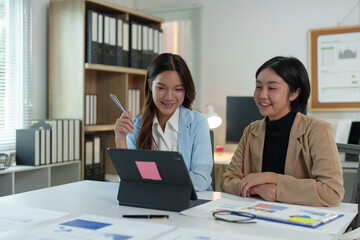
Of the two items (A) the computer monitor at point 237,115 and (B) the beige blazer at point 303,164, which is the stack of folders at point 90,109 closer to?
(A) the computer monitor at point 237,115

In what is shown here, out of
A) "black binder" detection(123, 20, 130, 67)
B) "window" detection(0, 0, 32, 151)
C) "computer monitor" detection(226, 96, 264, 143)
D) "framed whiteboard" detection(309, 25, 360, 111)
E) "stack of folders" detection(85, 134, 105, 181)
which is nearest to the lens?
"window" detection(0, 0, 32, 151)

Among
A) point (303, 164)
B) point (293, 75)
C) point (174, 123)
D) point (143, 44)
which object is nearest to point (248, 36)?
point (143, 44)

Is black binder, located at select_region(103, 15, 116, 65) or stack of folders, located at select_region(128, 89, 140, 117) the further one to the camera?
stack of folders, located at select_region(128, 89, 140, 117)

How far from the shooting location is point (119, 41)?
3.52 m

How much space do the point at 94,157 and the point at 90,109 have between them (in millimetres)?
382

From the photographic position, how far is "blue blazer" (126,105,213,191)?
5.75ft

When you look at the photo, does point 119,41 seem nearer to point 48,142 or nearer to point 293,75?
point 48,142

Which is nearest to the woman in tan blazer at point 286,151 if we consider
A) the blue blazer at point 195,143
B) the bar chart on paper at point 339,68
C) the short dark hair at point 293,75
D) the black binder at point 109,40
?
the short dark hair at point 293,75

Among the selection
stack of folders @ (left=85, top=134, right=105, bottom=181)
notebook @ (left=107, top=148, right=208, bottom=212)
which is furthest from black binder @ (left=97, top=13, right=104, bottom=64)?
notebook @ (left=107, top=148, right=208, bottom=212)

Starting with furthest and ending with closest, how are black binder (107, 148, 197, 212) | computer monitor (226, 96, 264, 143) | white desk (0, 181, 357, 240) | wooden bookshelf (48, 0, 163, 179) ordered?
1. computer monitor (226, 96, 264, 143)
2. wooden bookshelf (48, 0, 163, 179)
3. black binder (107, 148, 197, 212)
4. white desk (0, 181, 357, 240)

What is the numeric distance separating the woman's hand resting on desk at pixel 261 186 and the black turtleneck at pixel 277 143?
0.53 ft

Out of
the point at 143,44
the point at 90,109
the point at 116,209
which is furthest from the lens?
the point at 143,44

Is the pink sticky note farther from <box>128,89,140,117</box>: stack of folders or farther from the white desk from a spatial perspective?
<box>128,89,140,117</box>: stack of folders

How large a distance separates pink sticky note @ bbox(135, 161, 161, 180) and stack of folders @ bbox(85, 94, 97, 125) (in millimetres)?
2112
